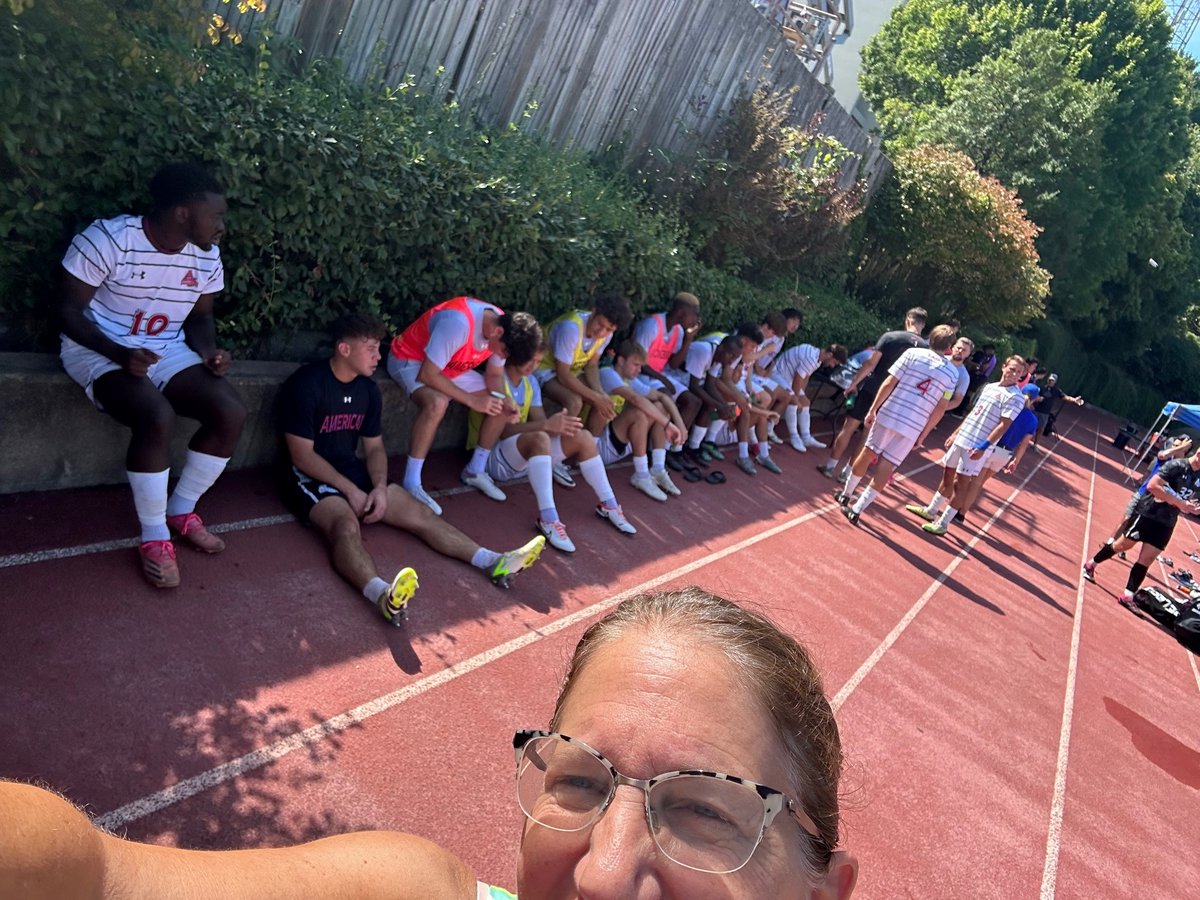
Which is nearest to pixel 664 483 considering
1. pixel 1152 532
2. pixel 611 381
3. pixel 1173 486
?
pixel 611 381

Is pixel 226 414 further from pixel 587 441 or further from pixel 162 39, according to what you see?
pixel 587 441

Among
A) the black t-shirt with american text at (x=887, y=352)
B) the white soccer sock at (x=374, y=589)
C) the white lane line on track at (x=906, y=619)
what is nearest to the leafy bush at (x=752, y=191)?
the black t-shirt with american text at (x=887, y=352)

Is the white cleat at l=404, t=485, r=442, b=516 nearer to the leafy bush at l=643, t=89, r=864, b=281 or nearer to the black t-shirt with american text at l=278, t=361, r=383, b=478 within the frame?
the black t-shirt with american text at l=278, t=361, r=383, b=478

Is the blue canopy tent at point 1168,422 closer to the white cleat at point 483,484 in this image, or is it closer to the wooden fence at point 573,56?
the wooden fence at point 573,56

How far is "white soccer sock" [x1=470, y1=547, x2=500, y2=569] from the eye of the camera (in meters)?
5.53

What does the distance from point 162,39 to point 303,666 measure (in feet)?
11.6

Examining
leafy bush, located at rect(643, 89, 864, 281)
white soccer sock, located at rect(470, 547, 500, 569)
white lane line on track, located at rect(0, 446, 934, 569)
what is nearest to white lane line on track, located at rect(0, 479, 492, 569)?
white lane line on track, located at rect(0, 446, 934, 569)

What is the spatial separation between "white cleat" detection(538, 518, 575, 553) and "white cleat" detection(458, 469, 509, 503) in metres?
0.58

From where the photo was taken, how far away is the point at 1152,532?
10453mm

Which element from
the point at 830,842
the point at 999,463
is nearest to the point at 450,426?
the point at 830,842

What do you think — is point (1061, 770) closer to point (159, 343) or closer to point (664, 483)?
point (664, 483)

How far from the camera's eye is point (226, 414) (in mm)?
4512

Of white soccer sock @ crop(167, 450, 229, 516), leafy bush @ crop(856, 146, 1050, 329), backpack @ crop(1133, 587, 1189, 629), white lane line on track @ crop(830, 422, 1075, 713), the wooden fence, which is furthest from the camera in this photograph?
leafy bush @ crop(856, 146, 1050, 329)

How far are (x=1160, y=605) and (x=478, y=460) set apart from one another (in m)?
9.15
